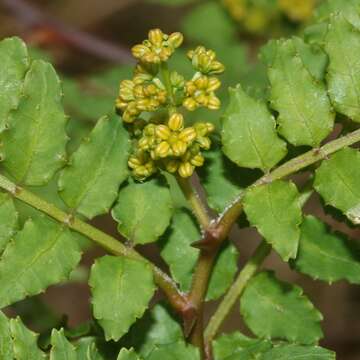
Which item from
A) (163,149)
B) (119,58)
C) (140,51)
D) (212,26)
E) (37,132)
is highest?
(140,51)

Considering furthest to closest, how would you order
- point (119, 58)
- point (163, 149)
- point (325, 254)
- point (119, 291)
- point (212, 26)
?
point (119, 58) < point (212, 26) < point (325, 254) < point (119, 291) < point (163, 149)

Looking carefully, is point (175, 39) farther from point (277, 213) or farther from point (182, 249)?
point (182, 249)

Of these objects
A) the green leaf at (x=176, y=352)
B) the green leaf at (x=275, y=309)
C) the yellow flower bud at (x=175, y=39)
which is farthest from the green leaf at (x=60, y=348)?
the yellow flower bud at (x=175, y=39)

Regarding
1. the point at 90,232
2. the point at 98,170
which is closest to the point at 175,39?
the point at 98,170

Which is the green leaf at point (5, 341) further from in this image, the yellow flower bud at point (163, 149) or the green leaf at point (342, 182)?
the green leaf at point (342, 182)

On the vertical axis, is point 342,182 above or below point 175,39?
below

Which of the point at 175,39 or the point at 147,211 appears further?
the point at 147,211

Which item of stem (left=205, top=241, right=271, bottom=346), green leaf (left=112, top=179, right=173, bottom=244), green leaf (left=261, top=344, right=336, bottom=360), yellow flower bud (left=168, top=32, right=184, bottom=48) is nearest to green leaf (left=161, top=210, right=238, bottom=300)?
stem (left=205, top=241, right=271, bottom=346)
